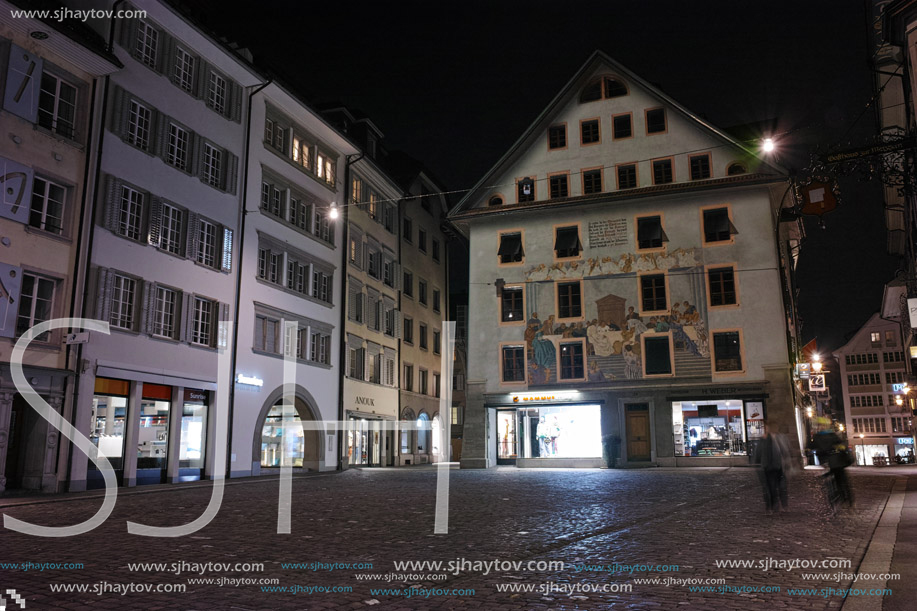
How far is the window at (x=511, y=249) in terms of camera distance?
36500 millimetres

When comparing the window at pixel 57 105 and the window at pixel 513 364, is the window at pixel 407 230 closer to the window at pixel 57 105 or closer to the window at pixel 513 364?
the window at pixel 513 364

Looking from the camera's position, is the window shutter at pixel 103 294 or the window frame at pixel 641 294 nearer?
the window shutter at pixel 103 294

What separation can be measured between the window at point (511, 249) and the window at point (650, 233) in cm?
593

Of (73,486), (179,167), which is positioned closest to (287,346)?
(179,167)

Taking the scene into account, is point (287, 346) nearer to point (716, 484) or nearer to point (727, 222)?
point (716, 484)

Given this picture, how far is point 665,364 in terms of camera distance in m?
33.0

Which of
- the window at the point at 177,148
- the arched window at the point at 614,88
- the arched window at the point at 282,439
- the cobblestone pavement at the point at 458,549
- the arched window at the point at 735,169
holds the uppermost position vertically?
A: the arched window at the point at 614,88

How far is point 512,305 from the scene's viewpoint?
3622 centimetres

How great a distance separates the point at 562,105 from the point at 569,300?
1027 cm

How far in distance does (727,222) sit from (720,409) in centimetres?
868

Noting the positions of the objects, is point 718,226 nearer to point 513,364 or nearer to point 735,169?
point 735,169

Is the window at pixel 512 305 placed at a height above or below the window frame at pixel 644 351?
above

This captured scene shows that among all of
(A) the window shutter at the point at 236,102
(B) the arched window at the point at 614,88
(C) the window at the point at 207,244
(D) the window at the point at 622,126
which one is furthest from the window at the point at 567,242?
(C) the window at the point at 207,244

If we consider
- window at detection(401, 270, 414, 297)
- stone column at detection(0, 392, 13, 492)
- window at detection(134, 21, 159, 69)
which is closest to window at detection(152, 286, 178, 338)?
stone column at detection(0, 392, 13, 492)
